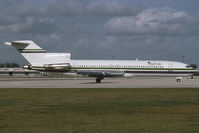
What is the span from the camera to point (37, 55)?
48750 millimetres

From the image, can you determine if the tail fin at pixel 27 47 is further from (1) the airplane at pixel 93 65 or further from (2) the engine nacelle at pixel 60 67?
(2) the engine nacelle at pixel 60 67

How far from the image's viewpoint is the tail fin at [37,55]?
1905 inches

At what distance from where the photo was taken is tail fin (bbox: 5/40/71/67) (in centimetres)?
4838

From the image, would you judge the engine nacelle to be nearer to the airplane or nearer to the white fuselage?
the airplane
